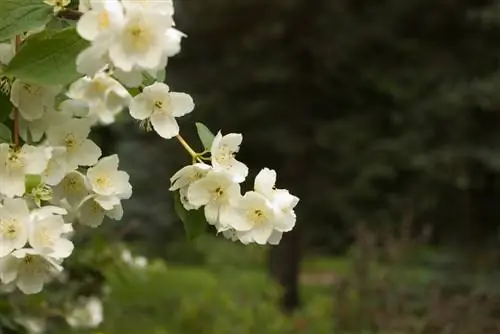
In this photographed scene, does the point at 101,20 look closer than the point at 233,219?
Yes

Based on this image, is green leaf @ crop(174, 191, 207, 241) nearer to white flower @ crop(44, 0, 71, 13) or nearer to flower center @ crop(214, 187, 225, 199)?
flower center @ crop(214, 187, 225, 199)

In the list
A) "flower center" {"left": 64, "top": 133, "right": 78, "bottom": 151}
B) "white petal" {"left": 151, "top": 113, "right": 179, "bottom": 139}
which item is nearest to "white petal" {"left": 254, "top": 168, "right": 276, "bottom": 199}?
"white petal" {"left": 151, "top": 113, "right": 179, "bottom": 139}

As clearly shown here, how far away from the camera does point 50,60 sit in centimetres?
98

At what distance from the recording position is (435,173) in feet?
20.5

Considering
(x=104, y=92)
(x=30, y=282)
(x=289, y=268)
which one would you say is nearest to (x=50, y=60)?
(x=104, y=92)

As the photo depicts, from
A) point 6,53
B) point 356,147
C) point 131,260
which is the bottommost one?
point 356,147

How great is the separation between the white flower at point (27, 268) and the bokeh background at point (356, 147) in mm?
3436

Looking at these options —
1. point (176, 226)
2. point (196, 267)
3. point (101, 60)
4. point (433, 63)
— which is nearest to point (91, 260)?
point (101, 60)

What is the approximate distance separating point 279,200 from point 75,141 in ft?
0.89

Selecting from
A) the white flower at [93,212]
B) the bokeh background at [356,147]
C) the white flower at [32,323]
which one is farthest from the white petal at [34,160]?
the bokeh background at [356,147]

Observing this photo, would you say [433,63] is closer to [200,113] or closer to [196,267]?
[200,113]

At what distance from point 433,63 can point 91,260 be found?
202 inches

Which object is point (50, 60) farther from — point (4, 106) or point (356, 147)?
point (356, 147)

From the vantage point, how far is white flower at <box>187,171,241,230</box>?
1.02 m
